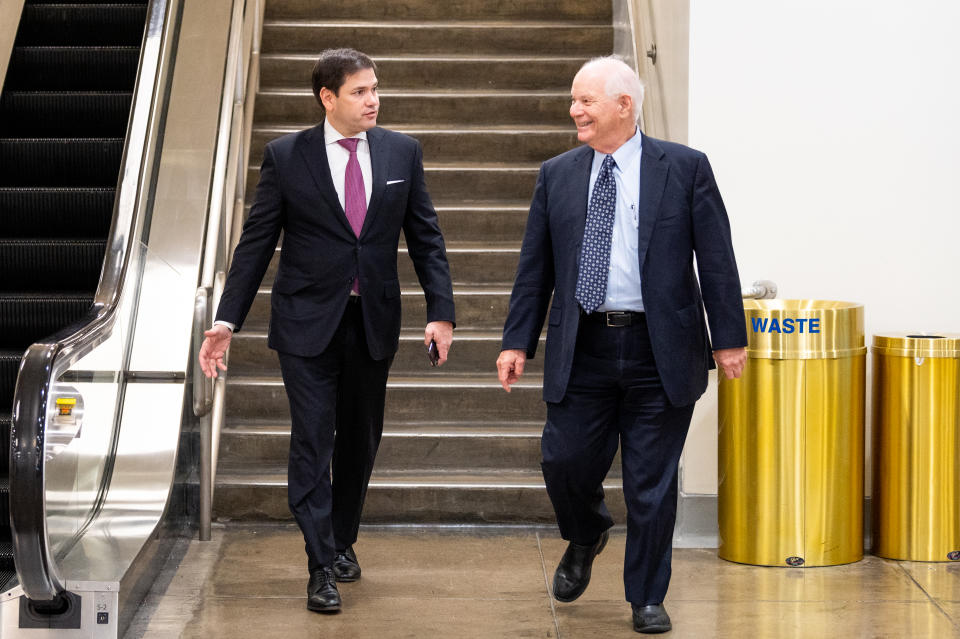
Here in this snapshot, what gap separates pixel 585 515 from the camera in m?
4.06

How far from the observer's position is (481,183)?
7117mm

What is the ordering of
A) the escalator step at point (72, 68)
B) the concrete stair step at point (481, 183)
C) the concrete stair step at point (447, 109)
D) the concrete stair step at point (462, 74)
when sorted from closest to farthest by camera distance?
the escalator step at point (72, 68) → the concrete stair step at point (481, 183) → the concrete stair step at point (447, 109) → the concrete stair step at point (462, 74)

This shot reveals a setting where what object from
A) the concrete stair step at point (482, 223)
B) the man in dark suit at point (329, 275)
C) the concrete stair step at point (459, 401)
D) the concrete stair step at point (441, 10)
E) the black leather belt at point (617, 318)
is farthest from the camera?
the concrete stair step at point (441, 10)

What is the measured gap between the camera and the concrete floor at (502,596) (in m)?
4.01

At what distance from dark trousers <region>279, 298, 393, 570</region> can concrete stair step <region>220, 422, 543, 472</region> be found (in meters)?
1.12

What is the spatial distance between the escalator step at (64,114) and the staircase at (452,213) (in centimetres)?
89

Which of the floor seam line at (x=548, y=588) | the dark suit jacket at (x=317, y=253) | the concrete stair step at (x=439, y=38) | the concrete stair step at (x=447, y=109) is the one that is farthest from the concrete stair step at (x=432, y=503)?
the concrete stair step at (x=439, y=38)

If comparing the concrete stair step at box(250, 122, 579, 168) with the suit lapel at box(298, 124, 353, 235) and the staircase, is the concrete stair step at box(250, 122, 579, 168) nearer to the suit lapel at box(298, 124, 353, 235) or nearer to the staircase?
the staircase

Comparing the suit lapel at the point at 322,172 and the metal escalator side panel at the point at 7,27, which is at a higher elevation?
the metal escalator side panel at the point at 7,27

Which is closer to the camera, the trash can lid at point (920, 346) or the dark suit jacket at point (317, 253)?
the dark suit jacket at point (317, 253)

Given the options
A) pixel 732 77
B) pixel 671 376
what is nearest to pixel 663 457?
pixel 671 376

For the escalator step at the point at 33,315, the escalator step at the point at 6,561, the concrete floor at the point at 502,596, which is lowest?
the concrete floor at the point at 502,596

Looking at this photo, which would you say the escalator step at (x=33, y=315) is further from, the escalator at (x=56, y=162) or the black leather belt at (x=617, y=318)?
the black leather belt at (x=617, y=318)

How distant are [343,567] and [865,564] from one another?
6.40 ft
